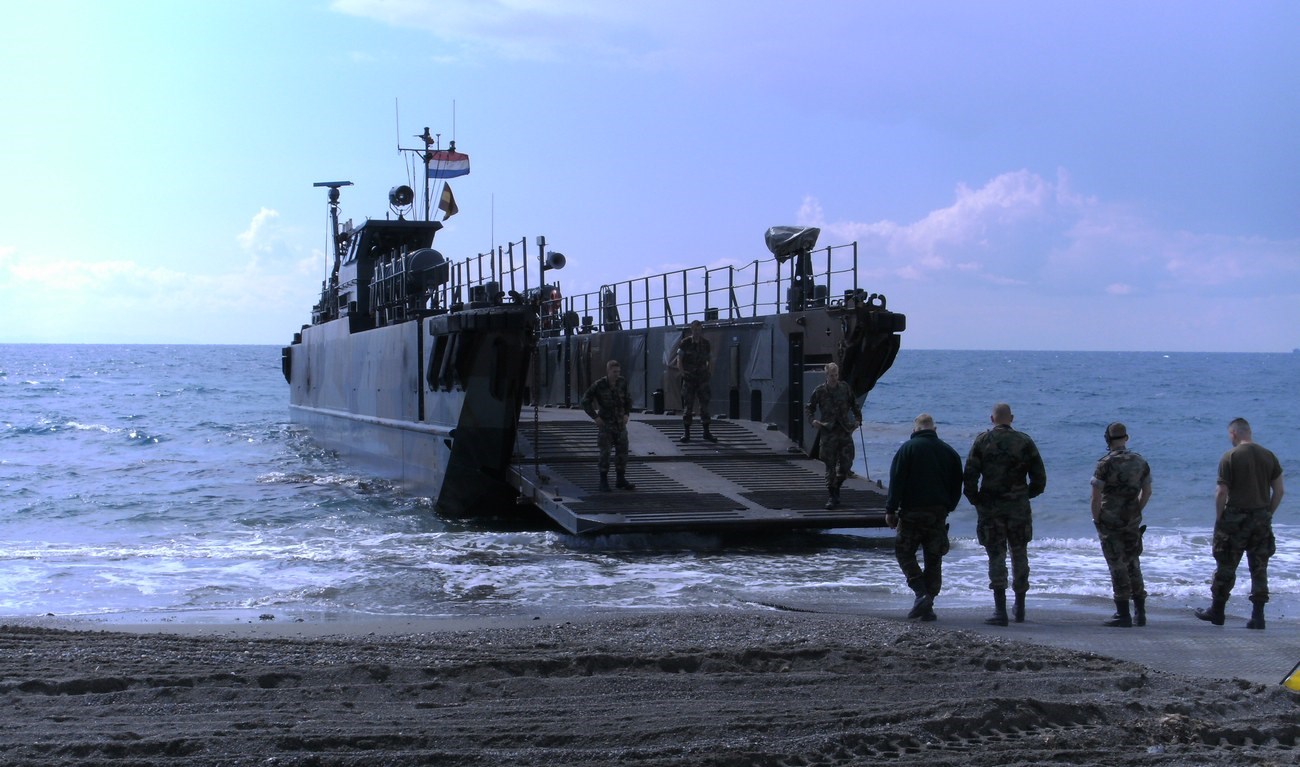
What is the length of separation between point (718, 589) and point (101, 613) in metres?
4.60

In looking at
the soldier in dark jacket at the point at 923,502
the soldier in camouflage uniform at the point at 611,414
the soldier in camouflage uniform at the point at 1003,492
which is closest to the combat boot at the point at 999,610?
the soldier in camouflage uniform at the point at 1003,492

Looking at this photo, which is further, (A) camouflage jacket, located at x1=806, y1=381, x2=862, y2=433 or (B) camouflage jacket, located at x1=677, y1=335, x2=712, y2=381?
(B) camouflage jacket, located at x1=677, y1=335, x2=712, y2=381

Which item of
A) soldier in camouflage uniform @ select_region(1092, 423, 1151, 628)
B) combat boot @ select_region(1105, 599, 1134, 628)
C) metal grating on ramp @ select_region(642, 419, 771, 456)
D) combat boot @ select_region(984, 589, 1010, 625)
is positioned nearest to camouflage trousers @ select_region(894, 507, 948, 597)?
combat boot @ select_region(984, 589, 1010, 625)

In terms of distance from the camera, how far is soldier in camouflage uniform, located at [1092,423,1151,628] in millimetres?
7734

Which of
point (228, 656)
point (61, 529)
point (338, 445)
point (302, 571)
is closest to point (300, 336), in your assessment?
point (338, 445)

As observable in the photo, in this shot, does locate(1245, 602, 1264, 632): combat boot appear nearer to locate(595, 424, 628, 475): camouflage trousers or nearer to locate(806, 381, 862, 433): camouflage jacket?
locate(806, 381, 862, 433): camouflage jacket

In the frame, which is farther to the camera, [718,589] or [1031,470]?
[718,589]

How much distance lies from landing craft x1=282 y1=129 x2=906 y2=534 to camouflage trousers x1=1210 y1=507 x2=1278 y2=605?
13.9 ft

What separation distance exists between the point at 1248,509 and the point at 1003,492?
157 cm

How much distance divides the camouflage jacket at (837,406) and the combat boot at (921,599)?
4567 mm

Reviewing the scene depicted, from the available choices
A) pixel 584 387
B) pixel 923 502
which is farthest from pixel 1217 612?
pixel 584 387

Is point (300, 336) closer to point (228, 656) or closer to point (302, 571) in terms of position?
point (302, 571)

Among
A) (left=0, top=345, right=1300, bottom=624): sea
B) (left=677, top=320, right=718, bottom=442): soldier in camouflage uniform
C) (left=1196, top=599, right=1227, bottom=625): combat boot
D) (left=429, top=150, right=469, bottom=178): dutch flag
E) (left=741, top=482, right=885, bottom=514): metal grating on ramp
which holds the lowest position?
(left=0, top=345, right=1300, bottom=624): sea

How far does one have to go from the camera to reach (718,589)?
9.76 meters
